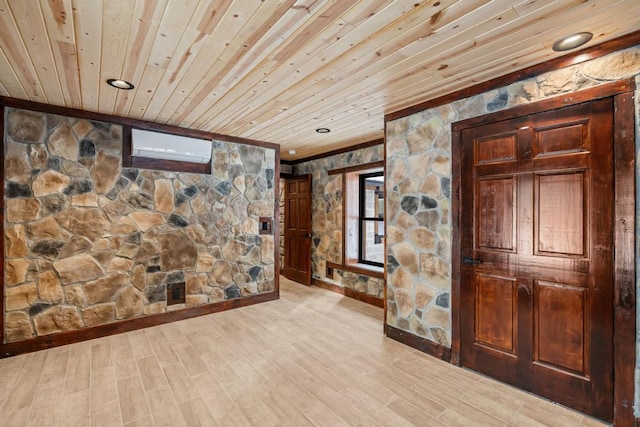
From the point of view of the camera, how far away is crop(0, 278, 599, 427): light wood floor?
200 cm

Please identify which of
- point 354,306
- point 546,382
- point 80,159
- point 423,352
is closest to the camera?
point 546,382

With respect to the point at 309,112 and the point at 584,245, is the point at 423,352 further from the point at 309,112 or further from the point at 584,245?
the point at 309,112

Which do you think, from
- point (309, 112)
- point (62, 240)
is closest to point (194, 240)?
point (62, 240)

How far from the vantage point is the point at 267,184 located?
4.65m

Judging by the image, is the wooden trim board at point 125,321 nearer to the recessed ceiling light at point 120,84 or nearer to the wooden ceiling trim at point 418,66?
the recessed ceiling light at point 120,84

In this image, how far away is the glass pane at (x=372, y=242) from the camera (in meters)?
5.23

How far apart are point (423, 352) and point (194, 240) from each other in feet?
10.2

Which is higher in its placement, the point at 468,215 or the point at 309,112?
the point at 309,112

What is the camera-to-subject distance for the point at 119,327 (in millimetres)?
3385

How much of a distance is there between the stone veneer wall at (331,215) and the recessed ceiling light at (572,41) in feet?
8.53

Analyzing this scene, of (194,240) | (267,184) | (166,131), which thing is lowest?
(194,240)

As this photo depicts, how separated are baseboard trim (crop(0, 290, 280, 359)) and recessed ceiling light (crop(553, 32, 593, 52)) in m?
4.32

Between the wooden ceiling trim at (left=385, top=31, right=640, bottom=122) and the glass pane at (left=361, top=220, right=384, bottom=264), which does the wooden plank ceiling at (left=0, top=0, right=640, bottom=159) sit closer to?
the wooden ceiling trim at (left=385, top=31, right=640, bottom=122)

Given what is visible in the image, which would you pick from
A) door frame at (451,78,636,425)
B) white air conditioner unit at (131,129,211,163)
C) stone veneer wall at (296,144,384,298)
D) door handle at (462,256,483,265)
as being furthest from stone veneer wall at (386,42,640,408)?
white air conditioner unit at (131,129,211,163)
